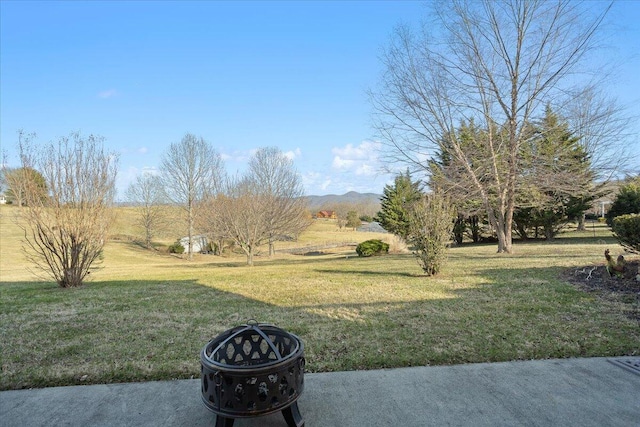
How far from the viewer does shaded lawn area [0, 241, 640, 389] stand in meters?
3.27

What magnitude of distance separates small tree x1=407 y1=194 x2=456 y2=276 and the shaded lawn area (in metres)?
0.66

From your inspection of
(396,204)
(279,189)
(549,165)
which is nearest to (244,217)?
(279,189)

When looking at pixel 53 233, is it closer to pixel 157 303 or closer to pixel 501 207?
pixel 157 303

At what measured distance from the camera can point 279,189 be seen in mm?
23453

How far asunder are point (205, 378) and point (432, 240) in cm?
668

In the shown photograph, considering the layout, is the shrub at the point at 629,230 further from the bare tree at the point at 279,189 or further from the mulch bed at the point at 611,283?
the bare tree at the point at 279,189

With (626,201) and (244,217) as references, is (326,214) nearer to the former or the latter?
(244,217)

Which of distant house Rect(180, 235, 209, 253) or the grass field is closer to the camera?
the grass field

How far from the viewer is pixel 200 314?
208 inches

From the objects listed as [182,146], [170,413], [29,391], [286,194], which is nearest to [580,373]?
[170,413]

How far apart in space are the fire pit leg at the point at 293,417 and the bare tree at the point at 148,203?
109 ft

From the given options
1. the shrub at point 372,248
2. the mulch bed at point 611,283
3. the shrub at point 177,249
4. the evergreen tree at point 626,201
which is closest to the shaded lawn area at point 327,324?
the mulch bed at point 611,283

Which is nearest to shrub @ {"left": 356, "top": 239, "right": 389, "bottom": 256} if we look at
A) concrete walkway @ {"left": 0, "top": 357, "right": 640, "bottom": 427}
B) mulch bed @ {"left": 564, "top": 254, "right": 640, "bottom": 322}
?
mulch bed @ {"left": 564, "top": 254, "right": 640, "bottom": 322}

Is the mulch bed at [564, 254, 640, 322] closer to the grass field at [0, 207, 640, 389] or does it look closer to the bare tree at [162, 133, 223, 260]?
the grass field at [0, 207, 640, 389]
